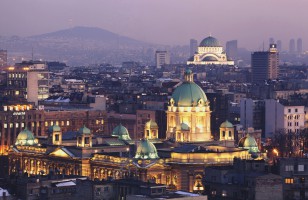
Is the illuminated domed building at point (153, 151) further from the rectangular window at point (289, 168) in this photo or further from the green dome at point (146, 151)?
the rectangular window at point (289, 168)

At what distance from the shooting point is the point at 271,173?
10638 centimetres

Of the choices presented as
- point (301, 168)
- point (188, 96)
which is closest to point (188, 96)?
point (188, 96)

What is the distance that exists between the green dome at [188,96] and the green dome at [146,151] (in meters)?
12.6

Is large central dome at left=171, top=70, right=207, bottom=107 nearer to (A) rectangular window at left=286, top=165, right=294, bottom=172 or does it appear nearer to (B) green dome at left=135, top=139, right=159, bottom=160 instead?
(B) green dome at left=135, top=139, right=159, bottom=160

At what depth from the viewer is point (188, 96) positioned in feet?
455

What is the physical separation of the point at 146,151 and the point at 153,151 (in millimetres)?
810

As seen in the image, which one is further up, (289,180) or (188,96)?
(188,96)

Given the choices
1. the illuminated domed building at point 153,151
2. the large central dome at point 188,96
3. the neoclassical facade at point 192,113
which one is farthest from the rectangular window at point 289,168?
the large central dome at point 188,96

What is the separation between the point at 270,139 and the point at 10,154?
4598 centimetres

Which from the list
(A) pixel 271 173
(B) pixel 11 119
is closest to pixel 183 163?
(A) pixel 271 173

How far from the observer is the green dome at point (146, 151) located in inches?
4975

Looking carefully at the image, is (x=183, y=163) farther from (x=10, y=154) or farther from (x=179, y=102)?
(x=10, y=154)

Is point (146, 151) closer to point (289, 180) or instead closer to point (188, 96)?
point (188, 96)

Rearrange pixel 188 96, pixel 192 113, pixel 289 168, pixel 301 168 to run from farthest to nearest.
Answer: pixel 188 96 → pixel 192 113 → pixel 289 168 → pixel 301 168
